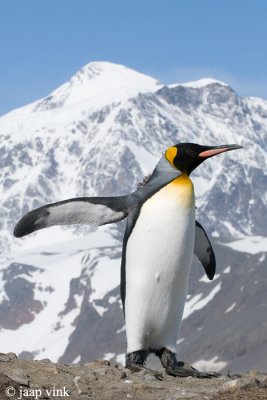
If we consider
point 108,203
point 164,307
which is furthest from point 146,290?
point 108,203

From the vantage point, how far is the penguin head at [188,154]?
1080 cm

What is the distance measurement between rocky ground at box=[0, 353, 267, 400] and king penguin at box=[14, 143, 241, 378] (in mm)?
503

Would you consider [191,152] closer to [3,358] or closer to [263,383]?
[263,383]

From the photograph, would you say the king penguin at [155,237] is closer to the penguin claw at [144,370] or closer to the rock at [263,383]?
the penguin claw at [144,370]

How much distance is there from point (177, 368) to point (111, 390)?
4.82 feet

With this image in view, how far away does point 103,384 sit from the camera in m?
9.89

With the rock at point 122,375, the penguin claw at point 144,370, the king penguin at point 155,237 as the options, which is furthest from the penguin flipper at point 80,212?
the rock at point 122,375

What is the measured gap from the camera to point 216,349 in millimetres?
173125

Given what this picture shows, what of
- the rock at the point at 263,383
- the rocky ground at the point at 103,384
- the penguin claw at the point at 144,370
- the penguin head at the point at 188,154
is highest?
the penguin head at the point at 188,154

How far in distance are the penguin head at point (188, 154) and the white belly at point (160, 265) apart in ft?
0.54

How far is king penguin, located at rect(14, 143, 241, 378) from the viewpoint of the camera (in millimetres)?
10781

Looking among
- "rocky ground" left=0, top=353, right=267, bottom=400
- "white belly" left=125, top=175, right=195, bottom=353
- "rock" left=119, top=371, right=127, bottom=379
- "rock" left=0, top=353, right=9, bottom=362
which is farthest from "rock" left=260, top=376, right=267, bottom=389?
"rock" left=0, top=353, right=9, bottom=362

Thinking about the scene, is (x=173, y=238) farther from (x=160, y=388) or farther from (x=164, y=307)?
(x=160, y=388)

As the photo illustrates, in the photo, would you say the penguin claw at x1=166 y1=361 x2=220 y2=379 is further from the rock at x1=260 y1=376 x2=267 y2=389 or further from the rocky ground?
the rock at x1=260 y1=376 x2=267 y2=389
